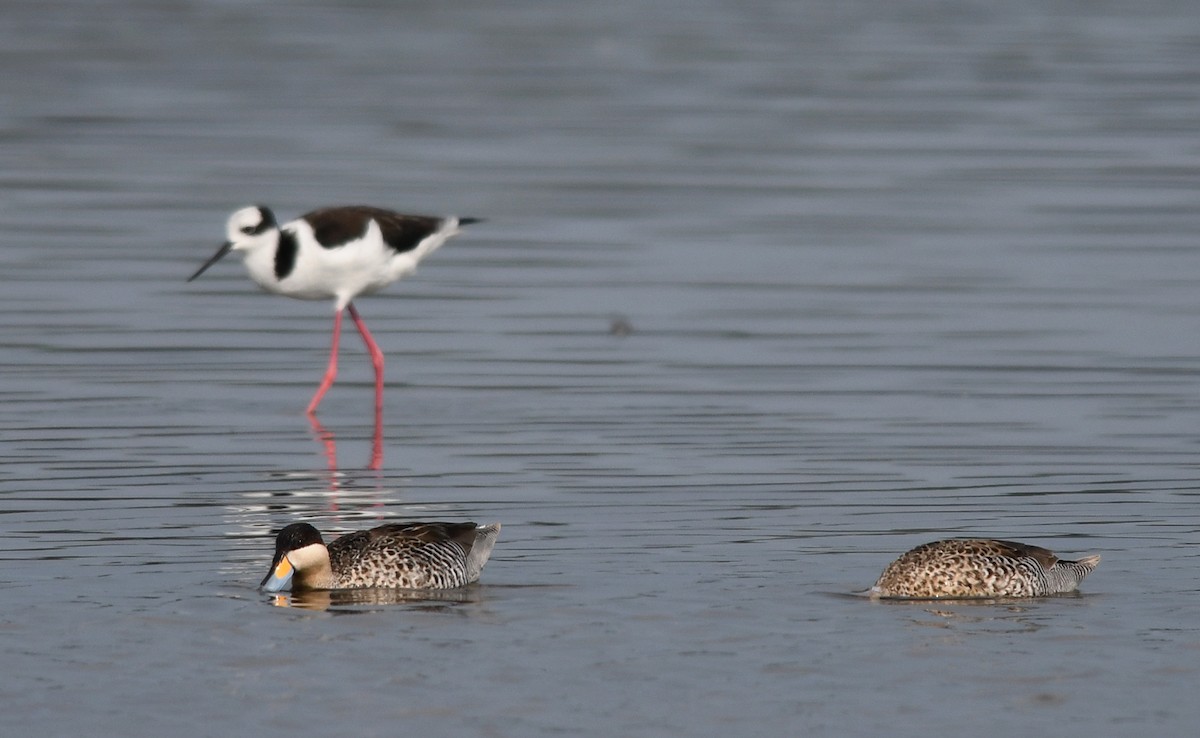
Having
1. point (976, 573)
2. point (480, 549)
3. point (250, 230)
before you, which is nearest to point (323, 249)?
point (250, 230)

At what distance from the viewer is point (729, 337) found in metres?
19.6

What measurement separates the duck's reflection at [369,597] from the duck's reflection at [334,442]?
2932 mm

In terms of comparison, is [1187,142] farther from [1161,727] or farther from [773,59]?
[1161,727]

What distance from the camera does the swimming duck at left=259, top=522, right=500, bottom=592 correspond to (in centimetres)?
1134

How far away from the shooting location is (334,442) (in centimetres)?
1605

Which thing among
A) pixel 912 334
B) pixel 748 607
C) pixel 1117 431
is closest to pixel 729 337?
pixel 912 334

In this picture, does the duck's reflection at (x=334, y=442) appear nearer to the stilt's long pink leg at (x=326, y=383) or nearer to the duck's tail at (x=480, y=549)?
the stilt's long pink leg at (x=326, y=383)

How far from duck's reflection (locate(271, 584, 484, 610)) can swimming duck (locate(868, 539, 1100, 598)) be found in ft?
5.84

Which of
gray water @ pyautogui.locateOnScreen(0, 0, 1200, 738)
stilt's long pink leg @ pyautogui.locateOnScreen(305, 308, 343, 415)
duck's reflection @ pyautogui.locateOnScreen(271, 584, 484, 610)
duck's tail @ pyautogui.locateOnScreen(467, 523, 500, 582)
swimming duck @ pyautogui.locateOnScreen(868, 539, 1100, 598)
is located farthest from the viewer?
stilt's long pink leg @ pyautogui.locateOnScreen(305, 308, 343, 415)

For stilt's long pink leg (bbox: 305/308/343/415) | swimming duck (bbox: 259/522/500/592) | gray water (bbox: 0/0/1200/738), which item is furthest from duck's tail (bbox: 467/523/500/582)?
stilt's long pink leg (bbox: 305/308/343/415)

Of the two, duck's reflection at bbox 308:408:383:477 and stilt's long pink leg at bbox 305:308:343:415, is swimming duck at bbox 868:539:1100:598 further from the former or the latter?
stilt's long pink leg at bbox 305:308:343:415

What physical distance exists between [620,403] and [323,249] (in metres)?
3.07

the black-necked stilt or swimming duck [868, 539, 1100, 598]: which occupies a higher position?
the black-necked stilt

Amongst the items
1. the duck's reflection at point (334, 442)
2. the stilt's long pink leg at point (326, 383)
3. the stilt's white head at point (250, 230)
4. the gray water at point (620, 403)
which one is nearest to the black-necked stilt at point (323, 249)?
the stilt's white head at point (250, 230)
